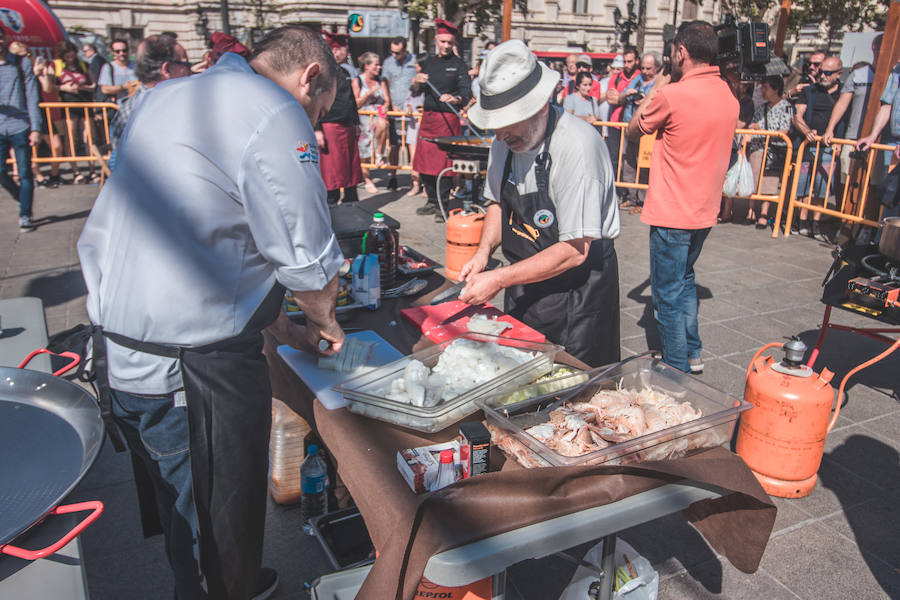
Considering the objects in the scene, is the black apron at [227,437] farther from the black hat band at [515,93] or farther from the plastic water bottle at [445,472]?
the black hat band at [515,93]

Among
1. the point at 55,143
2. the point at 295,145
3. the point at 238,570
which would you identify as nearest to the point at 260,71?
the point at 295,145

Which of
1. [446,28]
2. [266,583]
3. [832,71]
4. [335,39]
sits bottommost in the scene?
[266,583]

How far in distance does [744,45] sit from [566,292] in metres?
3.78

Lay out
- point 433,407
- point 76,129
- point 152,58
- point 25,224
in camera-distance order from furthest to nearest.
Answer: point 76,129, point 25,224, point 152,58, point 433,407

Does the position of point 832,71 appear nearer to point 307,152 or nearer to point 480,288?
point 480,288

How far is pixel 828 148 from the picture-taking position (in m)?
9.03

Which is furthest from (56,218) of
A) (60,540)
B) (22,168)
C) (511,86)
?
(60,540)

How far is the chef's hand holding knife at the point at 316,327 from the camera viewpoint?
6.37ft

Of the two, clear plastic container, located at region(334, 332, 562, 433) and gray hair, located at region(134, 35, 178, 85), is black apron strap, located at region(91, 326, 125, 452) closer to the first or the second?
clear plastic container, located at region(334, 332, 562, 433)

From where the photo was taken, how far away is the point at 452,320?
8.79 ft

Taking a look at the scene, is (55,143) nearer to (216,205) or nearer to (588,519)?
(216,205)

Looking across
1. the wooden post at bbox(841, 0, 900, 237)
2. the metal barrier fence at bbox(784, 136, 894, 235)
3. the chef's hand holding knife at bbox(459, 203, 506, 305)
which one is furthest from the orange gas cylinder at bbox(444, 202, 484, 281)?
the wooden post at bbox(841, 0, 900, 237)

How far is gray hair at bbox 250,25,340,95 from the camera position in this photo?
189 centimetres

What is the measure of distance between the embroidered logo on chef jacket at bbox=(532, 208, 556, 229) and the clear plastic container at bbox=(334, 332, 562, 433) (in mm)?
655
